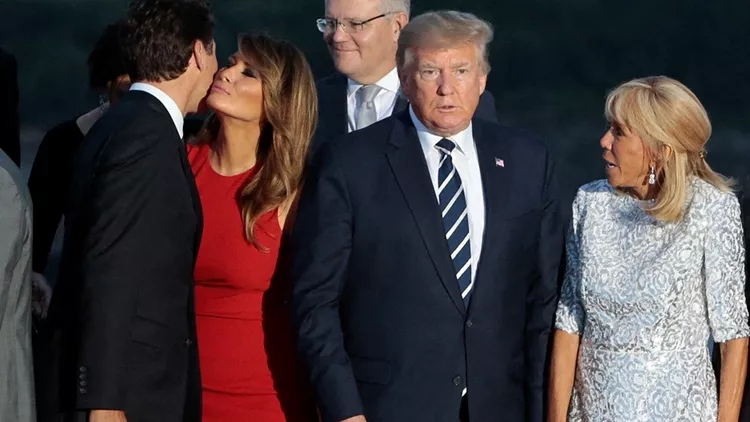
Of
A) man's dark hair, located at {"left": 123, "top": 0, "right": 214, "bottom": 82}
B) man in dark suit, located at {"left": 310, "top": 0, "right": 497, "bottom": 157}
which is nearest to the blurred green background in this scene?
man in dark suit, located at {"left": 310, "top": 0, "right": 497, "bottom": 157}

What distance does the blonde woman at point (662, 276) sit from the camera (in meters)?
3.04

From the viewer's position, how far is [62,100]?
930 centimetres

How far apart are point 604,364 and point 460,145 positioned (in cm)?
59

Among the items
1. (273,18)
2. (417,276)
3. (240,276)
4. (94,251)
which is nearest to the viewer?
(94,251)

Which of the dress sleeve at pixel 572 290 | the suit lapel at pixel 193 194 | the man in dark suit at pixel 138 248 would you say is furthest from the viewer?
the dress sleeve at pixel 572 290

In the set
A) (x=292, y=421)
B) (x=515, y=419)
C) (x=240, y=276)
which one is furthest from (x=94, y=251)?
(x=515, y=419)

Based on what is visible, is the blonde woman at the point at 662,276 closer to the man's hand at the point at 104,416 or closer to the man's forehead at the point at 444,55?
the man's forehead at the point at 444,55

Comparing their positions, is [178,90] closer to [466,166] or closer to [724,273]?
[466,166]

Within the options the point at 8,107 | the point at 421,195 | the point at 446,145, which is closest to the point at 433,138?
the point at 446,145

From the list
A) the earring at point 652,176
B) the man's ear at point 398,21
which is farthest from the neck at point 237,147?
the earring at point 652,176

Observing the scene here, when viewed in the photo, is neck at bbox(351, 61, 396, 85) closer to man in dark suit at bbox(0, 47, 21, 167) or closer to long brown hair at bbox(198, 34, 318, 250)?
long brown hair at bbox(198, 34, 318, 250)

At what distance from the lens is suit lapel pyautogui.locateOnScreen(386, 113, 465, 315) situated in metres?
3.01

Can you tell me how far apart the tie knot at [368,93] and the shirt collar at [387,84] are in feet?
0.05

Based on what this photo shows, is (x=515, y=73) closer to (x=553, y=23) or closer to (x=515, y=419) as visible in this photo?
(x=553, y=23)
